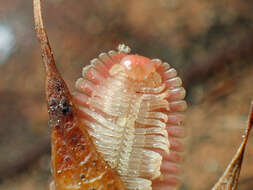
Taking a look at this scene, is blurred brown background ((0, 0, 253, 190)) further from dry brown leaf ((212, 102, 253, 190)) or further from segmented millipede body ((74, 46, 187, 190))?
dry brown leaf ((212, 102, 253, 190))

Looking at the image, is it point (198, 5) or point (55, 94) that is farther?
point (198, 5)

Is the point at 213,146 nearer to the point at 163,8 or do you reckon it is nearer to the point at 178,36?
the point at 178,36

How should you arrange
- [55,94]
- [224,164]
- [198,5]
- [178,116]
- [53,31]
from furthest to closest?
1. [198,5]
2. [53,31]
3. [224,164]
4. [178,116]
5. [55,94]

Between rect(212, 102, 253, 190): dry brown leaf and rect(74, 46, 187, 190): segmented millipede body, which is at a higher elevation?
rect(74, 46, 187, 190): segmented millipede body

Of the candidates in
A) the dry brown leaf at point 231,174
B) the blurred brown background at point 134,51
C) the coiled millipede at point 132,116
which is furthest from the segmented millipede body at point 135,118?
the blurred brown background at point 134,51

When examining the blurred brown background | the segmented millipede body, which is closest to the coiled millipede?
the segmented millipede body

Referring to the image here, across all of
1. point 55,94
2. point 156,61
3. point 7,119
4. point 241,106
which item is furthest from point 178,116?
point 7,119
